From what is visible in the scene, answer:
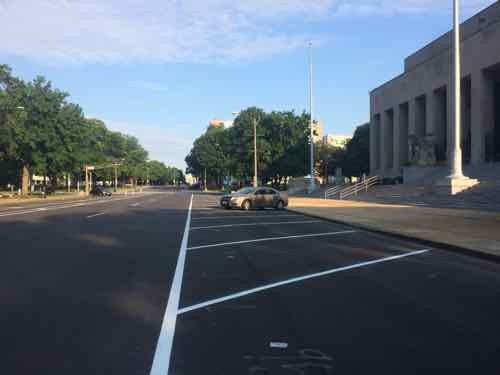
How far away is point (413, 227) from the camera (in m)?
17.9

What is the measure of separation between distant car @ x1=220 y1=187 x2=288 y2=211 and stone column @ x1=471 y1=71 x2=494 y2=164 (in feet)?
63.2

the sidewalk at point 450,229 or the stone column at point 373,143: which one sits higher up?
the stone column at point 373,143

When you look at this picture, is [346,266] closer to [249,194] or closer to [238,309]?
[238,309]

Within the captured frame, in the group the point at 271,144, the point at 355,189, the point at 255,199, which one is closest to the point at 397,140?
the point at 355,189

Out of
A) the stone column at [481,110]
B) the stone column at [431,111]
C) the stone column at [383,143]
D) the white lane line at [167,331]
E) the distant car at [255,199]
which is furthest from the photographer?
the stone column at [383,143]

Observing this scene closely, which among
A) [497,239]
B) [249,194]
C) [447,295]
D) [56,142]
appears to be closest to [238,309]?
[447,295]

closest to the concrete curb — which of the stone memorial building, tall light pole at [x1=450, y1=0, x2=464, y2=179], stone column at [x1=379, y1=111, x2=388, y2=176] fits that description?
tall light pole at [x1=450, y1=0, x2=464, y2=179]

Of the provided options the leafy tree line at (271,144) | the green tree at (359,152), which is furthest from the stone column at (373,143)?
the green tree at (359,152)

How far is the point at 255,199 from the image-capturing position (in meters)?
32.1

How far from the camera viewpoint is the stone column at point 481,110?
138ft

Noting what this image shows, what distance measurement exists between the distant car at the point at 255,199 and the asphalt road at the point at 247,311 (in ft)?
60.7

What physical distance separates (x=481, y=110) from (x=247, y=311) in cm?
4070

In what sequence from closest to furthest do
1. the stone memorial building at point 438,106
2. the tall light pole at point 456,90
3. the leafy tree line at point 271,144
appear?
1. the tall light pole at point 456,90
2. the stone memorial building at point 438,106
3. the leafy tree line at point 271,144

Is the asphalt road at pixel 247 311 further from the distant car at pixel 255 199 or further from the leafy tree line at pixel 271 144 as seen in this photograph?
the leafy tree line at pixel 271 144
